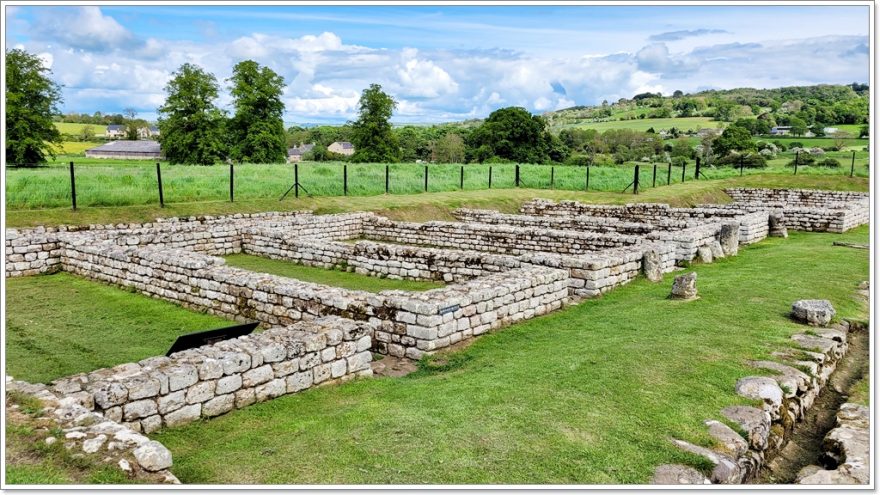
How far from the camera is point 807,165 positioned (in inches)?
1815

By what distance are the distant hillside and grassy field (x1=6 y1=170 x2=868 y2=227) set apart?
5508mm

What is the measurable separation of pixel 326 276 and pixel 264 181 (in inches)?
486

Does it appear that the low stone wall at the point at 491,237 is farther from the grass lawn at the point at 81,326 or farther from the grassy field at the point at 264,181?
the grass lawn at the point at 81,326

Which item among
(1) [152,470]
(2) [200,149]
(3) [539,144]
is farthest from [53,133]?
(3) [539,144]

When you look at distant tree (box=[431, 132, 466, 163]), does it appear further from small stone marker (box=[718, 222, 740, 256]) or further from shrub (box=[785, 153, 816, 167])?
small stone marker (box=[718, 222, 740, 256])

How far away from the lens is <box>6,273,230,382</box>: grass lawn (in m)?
8.21

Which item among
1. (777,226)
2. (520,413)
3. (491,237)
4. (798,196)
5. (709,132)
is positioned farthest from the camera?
(709,132)

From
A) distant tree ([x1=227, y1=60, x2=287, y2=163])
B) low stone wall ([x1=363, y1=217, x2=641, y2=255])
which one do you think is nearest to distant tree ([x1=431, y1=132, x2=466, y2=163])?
distant tree ([x1=227, y1=60, x2=287, y2=163])

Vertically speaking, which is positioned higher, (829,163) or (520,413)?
(829,163)

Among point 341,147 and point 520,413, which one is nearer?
point 520,413

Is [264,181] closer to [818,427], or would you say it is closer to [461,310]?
[461,310]

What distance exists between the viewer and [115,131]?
93.9m

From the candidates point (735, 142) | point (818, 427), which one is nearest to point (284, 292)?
point (818, 427)

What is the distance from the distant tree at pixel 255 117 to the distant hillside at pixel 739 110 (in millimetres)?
37263
